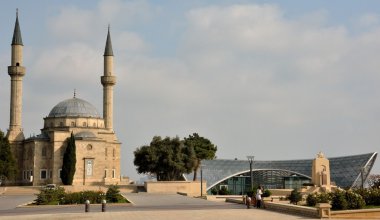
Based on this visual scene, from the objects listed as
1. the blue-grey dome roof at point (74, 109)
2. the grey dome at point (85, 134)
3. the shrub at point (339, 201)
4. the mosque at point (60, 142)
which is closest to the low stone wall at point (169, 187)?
the mosque at point (60, 142)

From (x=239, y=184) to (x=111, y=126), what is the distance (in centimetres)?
1803

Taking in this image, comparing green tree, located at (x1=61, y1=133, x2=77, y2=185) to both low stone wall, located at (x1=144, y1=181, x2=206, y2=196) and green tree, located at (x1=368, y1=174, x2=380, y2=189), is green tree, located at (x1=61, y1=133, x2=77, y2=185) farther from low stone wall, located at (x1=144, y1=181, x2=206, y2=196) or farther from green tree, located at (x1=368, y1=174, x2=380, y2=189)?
green tree, located at (x1=368, y1=174, x2=380, y2=189)

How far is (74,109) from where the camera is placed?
69812mm

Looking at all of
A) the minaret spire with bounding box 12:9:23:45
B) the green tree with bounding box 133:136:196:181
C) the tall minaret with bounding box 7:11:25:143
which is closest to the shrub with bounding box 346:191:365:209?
the green tree with bounding box 133:136:196:181

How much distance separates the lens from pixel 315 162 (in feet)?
158

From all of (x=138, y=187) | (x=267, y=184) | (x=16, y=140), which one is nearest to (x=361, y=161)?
(x=267, y=184)

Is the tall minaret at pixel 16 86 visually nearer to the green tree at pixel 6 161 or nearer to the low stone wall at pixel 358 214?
the green tree at pixel 6 161

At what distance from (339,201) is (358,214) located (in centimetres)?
111

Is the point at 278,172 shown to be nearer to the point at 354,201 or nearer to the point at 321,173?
the point at 321,173

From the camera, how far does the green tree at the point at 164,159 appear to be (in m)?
59.7

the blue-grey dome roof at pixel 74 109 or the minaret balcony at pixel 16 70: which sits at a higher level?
the minaret balcony at pixel 16 70

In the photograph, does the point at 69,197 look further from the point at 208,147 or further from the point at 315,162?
the point at 208,147

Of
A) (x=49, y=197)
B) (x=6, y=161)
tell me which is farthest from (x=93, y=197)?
(x=6, y=161)

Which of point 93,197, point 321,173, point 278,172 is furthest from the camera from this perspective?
point 278,172
